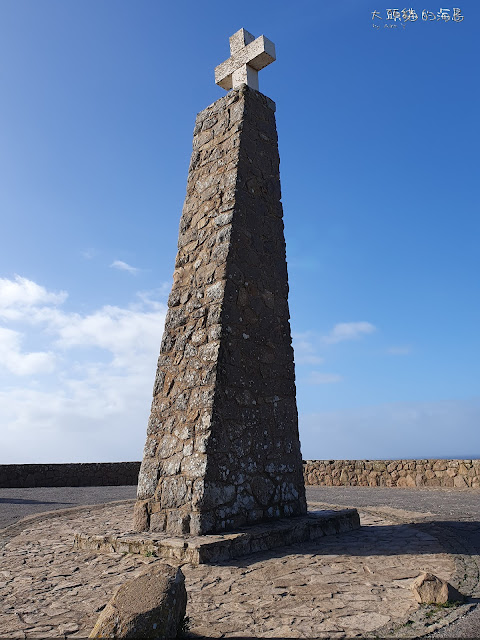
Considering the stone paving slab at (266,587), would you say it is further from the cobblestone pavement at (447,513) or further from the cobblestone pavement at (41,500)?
the cobblestone pavement at (41,500)

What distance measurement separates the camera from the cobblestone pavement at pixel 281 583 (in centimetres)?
285

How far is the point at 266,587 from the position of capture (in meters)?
3.52

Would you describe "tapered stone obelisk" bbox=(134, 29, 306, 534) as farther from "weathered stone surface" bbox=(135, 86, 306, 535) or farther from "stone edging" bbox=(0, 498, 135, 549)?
"stone edging" bbox=(0, 498, 135, 549)

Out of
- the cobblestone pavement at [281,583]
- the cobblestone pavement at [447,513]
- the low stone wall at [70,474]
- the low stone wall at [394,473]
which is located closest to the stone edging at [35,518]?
the cobblestone pavement at [281,583]

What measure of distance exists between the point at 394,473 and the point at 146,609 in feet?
35.2

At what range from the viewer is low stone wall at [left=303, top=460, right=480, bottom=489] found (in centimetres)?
1109

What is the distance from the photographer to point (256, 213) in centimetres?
609

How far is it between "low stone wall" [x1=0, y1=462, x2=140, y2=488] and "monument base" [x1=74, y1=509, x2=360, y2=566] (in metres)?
9.56

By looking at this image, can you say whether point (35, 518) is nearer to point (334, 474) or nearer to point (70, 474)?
point (70, 474)

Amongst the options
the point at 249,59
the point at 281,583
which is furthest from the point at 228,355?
the point at 249,59

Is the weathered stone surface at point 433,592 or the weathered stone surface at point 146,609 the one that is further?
the weathered stone surface at point 433,592

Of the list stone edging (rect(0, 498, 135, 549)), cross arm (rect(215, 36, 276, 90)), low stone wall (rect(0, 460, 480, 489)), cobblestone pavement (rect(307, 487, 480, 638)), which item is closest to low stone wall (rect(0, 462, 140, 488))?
low stone wall (rect(0, 460, 480, 489))

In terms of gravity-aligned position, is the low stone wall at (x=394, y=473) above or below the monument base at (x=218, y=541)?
above

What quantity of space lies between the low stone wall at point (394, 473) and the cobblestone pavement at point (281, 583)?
5522 mm
